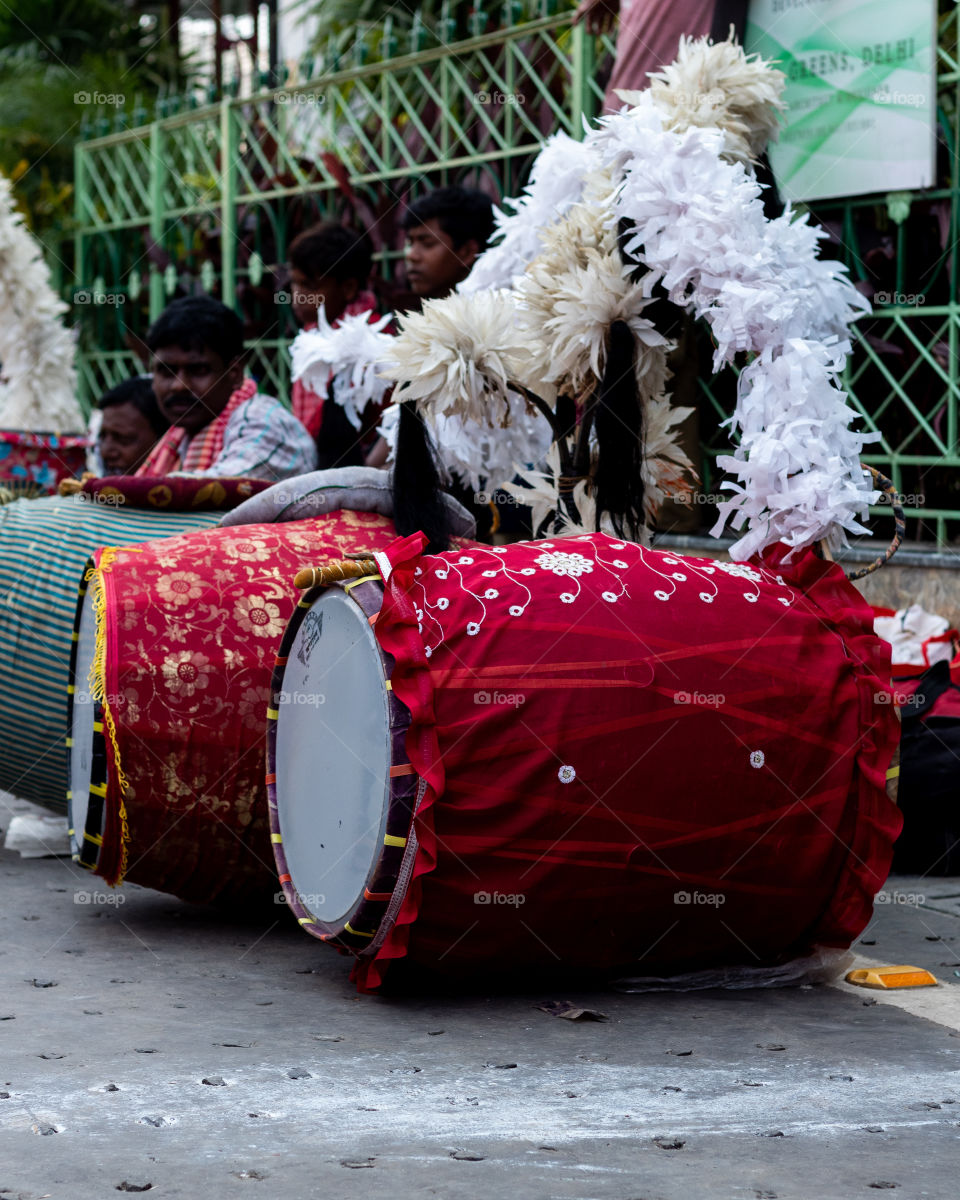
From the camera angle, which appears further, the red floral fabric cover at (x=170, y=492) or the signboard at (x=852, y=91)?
the signboard at (x=852, y=91)

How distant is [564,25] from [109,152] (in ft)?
14.5

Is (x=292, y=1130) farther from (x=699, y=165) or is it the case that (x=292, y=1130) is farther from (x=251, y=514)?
(x=699, y=165)

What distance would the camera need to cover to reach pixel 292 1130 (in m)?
2.53

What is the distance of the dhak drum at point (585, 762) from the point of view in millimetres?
3047

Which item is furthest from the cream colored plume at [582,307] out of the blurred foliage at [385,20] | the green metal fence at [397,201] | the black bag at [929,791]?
the blurred foliage at [385,20]

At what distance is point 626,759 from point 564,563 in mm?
417

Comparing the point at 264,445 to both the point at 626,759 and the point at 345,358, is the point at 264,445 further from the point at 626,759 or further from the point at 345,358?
the point at 626,759

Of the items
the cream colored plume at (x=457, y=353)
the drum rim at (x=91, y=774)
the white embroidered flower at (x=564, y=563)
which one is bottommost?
the drum rim at (x=91, y=774)

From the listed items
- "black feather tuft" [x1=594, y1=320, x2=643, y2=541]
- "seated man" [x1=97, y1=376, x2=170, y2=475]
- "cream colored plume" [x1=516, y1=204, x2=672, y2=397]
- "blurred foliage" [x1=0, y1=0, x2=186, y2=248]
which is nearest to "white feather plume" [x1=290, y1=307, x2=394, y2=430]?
→ "cream colored plume" [x1=516, y1=204, x2=672, y2=397]

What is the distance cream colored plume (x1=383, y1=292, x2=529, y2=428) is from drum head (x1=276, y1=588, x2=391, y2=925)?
64 cm

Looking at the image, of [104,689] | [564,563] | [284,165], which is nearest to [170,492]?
[104,689]

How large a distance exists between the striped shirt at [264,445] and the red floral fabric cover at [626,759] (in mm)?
1836

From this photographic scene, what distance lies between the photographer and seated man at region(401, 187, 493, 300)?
5492mm

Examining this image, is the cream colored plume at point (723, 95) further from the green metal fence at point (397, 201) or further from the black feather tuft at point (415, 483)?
the green metal fence at point (397, 201)
